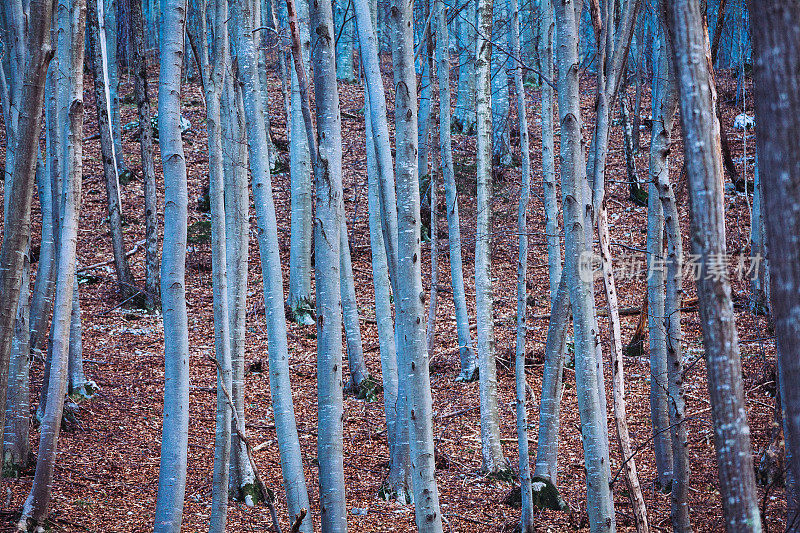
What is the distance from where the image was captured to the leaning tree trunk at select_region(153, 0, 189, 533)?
326 centimetres

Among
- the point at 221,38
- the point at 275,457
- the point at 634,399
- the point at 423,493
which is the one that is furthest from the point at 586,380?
the point at 634,399

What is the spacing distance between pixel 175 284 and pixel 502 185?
13.7 m

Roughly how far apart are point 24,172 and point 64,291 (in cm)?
140

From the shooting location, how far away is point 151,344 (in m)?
9.68

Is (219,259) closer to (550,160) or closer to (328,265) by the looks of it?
(328,265)

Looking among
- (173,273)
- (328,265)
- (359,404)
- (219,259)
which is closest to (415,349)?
(328,265)

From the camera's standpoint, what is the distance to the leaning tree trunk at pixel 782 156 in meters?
1.80

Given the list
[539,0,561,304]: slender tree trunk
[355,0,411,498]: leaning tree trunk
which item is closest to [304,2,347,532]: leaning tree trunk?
[355,0,411,498]: leaning tree trunk

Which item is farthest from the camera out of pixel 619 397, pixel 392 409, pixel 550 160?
pixel 392 409

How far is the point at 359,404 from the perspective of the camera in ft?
28.2

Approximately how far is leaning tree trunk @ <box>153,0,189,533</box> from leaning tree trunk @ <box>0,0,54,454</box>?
0.52 m

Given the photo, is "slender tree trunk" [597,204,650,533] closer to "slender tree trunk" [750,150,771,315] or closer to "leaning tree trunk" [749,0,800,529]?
"leaning tree trunk" [749,0,800,529]

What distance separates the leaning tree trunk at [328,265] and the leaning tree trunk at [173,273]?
0.67m

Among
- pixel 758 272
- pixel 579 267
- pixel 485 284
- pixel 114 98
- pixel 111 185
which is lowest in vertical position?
pixel 579 267
